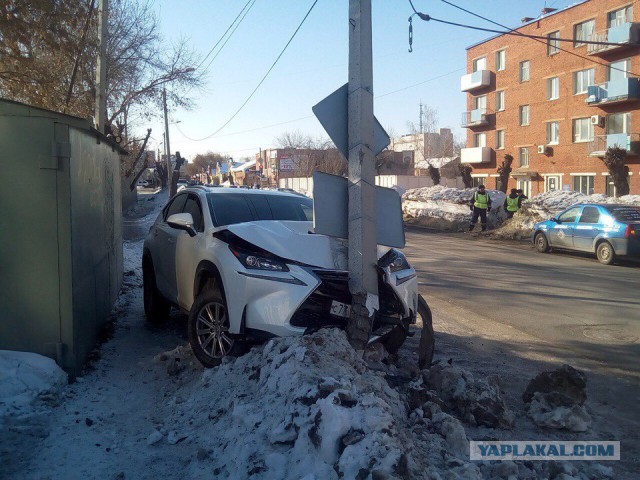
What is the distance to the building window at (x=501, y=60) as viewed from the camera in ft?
161

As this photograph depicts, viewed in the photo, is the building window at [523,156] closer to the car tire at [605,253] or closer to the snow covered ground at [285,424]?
the car tire at [605,253]

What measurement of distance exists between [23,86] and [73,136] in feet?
32.4

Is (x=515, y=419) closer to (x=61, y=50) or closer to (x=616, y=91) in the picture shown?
(x=61, y=50)

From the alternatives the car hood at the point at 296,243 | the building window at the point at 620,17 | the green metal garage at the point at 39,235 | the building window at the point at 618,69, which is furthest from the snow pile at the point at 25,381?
the building window at the point at 620,17

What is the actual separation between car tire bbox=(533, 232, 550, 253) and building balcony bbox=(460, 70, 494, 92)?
33540 mm

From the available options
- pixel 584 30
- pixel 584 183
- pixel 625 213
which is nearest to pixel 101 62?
pixel 625 213

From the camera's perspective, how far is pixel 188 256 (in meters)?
6.61

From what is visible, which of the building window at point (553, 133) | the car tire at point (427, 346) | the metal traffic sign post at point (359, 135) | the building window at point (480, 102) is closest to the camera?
the metal traffic sign post at point (359, 135)

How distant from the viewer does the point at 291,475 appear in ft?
11.1

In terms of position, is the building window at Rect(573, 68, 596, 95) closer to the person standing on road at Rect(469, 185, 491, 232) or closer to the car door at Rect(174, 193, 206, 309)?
the person standing on road at Rect(469, 185, 491, 232)

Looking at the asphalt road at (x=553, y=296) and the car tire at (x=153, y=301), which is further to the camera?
the car tire at (x=153, y=301)

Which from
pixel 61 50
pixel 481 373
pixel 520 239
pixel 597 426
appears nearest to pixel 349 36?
pixel 481 373

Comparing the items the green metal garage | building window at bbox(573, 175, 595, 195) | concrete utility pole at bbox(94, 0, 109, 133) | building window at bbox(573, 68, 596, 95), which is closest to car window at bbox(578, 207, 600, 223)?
concrete utility pole at bbox(94, 0, 109, 133)

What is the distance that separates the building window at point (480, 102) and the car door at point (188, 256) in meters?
48.1
